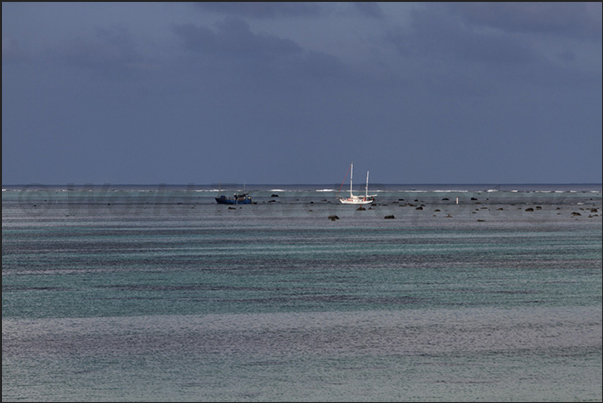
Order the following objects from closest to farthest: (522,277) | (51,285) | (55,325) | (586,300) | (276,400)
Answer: (276,400) → (55,325) → (586,300) → (51,285) → (522,277)

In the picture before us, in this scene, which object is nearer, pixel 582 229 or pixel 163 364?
pixel 163 364

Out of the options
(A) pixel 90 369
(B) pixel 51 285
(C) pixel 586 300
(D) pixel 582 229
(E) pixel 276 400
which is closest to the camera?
(E) pixel 276 400

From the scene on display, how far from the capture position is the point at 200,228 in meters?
74.2

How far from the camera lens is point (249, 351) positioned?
19.0 metres

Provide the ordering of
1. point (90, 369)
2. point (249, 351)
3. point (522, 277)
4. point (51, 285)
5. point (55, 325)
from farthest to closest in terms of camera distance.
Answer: point (522, 277), point (51, 285), point (55, 325), point (249, 351), point (90, 369)

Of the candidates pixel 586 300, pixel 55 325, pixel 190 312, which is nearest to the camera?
pixel 55 325

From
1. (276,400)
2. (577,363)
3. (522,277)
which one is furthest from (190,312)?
(522,277)

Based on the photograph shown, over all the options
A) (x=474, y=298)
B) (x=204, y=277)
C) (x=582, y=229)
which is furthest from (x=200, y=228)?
(x=474, y=298)

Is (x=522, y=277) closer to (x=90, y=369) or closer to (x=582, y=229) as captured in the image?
(x=90, y=369)

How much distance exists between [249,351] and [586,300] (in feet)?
42.8

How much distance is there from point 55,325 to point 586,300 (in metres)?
16.6

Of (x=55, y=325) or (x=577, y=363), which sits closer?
(x=577, y=363)

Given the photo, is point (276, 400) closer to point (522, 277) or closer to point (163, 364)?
point (163, 364)

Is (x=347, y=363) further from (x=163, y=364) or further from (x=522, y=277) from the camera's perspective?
(x=522, y=277)
